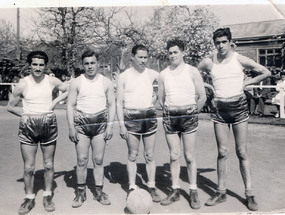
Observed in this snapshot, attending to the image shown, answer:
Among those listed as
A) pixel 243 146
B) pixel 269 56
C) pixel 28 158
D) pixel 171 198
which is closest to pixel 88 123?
pixel 28 158

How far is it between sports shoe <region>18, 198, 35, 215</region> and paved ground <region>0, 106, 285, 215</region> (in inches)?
2.4

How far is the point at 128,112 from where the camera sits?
9.66 ft

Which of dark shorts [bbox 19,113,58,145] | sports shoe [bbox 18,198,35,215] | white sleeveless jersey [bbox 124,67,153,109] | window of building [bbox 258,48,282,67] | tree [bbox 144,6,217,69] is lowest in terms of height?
sports shoe [bbox 18,198,35,215]

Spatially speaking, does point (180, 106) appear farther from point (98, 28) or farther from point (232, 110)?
point (98, 28)

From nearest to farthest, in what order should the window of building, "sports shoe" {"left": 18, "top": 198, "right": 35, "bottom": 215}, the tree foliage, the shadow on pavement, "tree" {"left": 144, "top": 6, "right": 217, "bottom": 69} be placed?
"sports shoe" {"left": 18, "top": 198, "right": 35, "bottom": 215} → the shadow on pavement → the tree foliage → "tree" {"left": 144, "top": 6, "right": 217, "bottom": 69} → the window of building

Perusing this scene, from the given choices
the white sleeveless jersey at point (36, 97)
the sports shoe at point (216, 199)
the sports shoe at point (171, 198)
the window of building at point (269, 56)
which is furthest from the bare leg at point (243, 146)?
the window of building at point (269, 56)

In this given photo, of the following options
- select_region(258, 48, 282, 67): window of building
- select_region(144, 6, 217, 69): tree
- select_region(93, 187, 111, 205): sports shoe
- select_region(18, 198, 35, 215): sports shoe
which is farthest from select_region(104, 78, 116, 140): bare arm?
select_region(258, 48, 282, 67): window of building

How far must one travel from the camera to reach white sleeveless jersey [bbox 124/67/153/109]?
2.91 m

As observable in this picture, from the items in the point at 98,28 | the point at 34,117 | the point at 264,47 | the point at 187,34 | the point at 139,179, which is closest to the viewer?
the point at 34,117

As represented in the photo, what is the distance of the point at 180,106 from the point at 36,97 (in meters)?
1.30

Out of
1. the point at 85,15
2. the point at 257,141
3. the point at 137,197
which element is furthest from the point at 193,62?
the point at 137,197

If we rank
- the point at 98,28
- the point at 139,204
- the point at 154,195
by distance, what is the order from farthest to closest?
the point at 98,28 < the point at 154,195 < the point at 139,204

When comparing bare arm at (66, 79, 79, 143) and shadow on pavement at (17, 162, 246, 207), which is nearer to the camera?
bare arm at (66, 79, 79, 143)

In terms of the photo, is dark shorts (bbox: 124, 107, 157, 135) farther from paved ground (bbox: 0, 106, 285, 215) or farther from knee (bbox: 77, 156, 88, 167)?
paved ground (bbox: 0, 106, 285, 215)
